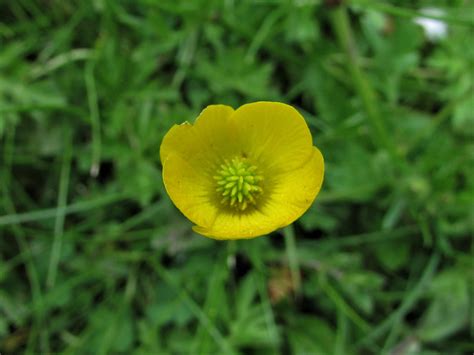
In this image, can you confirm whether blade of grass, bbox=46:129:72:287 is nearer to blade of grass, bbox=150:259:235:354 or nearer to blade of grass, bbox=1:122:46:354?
blade of grass, bbox=1:122:46:354

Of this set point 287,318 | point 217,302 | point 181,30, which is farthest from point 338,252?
point 181,30

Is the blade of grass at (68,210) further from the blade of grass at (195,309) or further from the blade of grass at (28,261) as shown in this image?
the blade of grass at (195,309)

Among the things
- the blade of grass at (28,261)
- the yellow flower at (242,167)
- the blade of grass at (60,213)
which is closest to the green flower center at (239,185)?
the yellow flower at (242,167)

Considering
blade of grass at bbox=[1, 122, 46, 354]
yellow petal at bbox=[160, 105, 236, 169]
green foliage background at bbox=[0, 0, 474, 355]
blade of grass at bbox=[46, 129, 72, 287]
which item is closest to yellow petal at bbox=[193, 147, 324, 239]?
yellow petal at bbox=[160, 105, 236, 169]

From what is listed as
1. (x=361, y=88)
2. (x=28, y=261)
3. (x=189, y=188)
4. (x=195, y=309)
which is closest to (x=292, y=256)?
(x=195, y=309)

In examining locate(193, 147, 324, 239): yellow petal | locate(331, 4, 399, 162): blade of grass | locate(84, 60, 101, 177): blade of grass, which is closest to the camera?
locate(193, 147, 324, 239): yellow petal

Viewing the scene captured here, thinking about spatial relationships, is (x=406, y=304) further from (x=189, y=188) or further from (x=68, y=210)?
(x=68, y=210)

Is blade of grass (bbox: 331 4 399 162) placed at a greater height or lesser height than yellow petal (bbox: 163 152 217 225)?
greater
